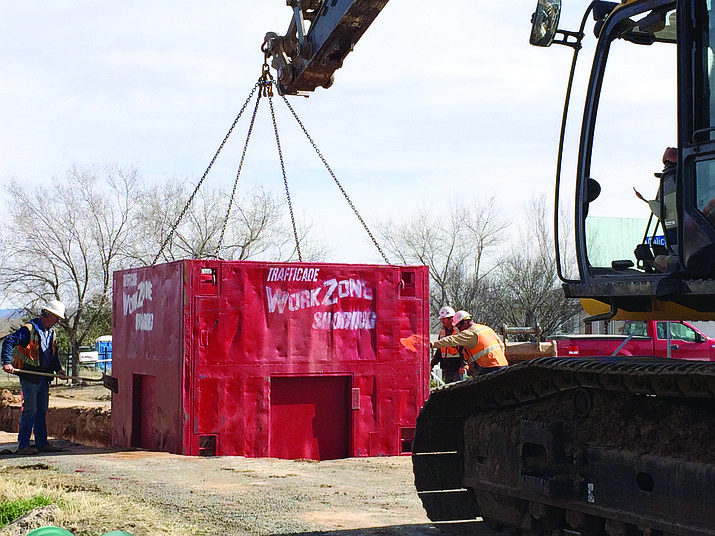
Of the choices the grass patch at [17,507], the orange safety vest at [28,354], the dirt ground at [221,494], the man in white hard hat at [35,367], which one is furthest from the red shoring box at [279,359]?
the grass patch at [17,507]

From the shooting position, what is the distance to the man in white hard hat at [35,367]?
440 inches

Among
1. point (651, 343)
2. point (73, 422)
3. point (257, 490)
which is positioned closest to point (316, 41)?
point (257, 490)

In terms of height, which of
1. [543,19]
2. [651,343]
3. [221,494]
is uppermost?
[543,19]

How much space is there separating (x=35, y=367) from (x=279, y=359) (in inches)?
126

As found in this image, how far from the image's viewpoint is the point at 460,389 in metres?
5.60

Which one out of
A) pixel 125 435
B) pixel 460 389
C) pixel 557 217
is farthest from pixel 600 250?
pixel 125 435

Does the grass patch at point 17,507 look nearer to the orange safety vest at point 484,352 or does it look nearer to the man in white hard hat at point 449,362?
the orange safety vest at point 484,352

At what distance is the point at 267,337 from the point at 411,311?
5.83 ft

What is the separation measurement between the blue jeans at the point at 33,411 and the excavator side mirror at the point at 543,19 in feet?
27.8

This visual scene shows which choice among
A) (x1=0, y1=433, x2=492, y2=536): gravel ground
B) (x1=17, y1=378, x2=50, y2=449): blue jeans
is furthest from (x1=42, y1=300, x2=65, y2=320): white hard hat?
(x1=0, y1=433, x2=492, y2=536): gravel ground

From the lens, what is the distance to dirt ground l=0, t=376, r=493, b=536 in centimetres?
641

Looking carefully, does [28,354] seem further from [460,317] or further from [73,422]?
[460,317]

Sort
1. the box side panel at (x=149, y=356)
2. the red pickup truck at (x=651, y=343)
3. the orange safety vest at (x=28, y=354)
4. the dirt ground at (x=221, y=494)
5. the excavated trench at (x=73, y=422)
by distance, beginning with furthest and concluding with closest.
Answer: the red pickup truck at (x=651, y=343) → the excavated trench at (x=73, y=422) → the orange safety vest at (x=28, y=354) → the box side panel at (x=149, y=356) → the dirt ground at (x=221, y=494)

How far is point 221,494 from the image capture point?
7.71 metres
